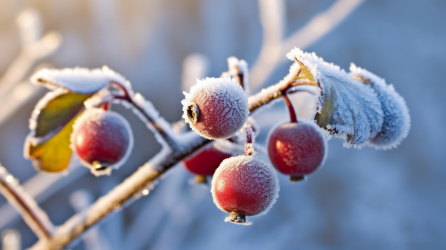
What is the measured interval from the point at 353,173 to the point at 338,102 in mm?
3006

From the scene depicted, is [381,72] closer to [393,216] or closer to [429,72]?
[429,72]

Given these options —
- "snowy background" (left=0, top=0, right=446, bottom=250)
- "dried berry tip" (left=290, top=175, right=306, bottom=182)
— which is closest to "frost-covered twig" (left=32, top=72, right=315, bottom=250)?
"dried berry tip" (left=290, top=175, right=306, bottom=182)

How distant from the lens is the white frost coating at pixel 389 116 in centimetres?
35

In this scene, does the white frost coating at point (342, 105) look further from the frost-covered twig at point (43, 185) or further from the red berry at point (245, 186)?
the frost-covered twig at point (43, 185)

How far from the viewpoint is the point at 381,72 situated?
3.30 metres

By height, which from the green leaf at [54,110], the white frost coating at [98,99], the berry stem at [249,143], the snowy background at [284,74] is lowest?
the snowy background at [284,74]

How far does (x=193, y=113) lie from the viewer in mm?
296

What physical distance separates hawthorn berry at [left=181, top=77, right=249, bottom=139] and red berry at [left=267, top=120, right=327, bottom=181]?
12 cm

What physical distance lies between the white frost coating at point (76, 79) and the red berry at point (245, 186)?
0.53 feet

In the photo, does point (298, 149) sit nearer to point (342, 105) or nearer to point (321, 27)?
point (342, 105)

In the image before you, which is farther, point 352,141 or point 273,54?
point 273,54

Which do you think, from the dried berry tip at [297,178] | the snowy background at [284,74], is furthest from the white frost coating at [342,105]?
the snowy background at [284,74]

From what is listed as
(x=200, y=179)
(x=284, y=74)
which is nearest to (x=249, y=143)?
(x=200, y=179)

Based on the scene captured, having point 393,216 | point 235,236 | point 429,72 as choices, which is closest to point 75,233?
point 235,236
